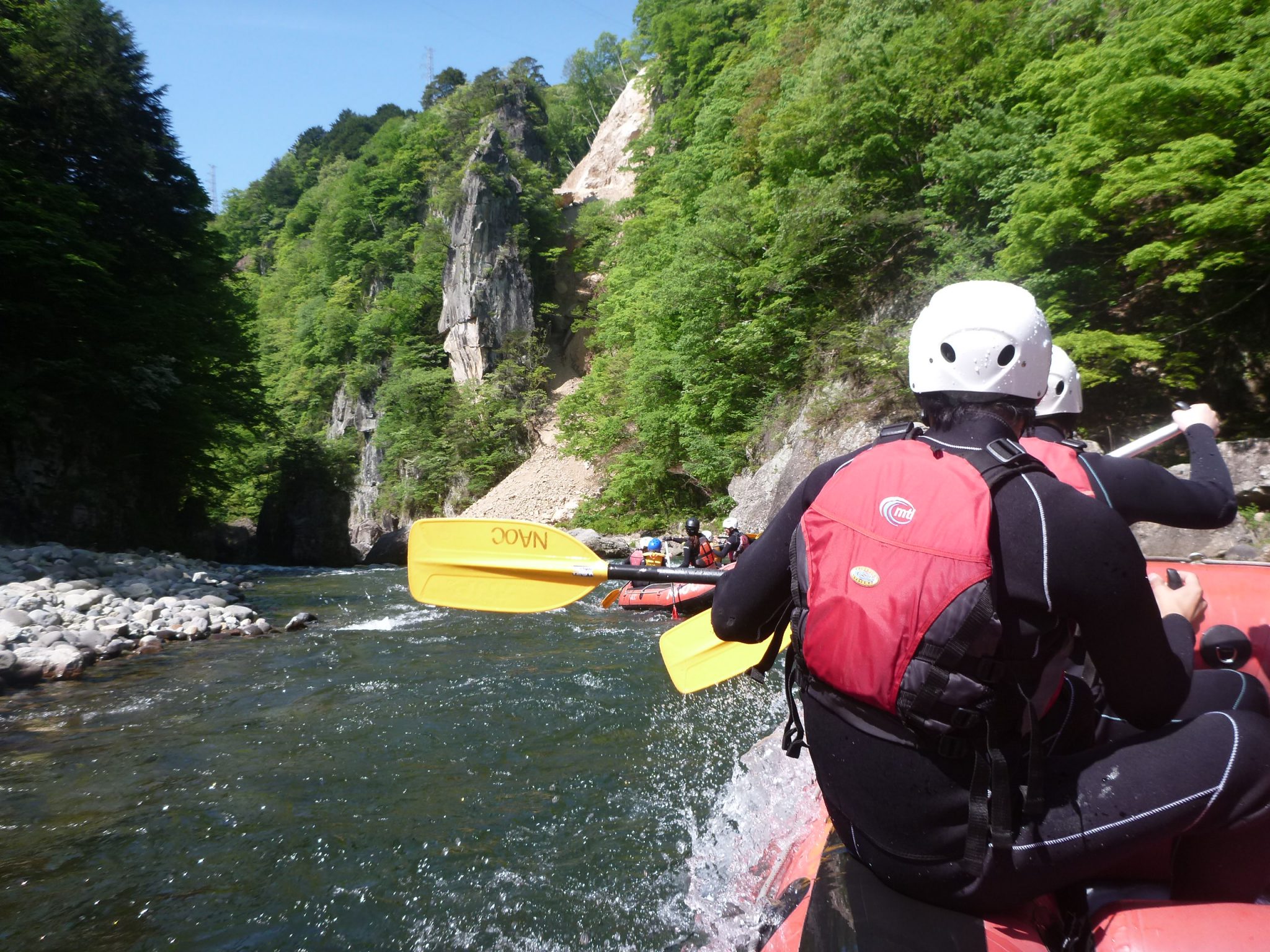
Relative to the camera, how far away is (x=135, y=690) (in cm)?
646

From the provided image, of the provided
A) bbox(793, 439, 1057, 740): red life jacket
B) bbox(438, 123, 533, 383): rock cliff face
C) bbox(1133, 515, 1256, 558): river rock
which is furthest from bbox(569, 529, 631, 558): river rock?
bbox(793, 439, 1057, 740): red life jacket

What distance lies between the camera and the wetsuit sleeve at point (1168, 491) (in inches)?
69.2

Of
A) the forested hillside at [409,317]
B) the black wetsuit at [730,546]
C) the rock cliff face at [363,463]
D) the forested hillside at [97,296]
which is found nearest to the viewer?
the black wetsuit at [730,546]

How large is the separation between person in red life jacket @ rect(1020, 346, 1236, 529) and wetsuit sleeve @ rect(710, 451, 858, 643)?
0.57 meters

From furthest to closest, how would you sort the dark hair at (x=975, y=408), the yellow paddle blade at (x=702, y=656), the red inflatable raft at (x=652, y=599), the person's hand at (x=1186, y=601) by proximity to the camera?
1. the red inflatable raft at (x=652, y=599)
2. the yellow paddle blade at (x=702, y=656)
3. the person's hand at (x=1186, y=601)
4. the dark hair at (x=975, y=408)

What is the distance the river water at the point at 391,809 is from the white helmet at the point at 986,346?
1.65 m

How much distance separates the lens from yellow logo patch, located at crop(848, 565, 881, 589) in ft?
3.84

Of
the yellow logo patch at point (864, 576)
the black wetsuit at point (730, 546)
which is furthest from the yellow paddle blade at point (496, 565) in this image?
the black wetsuit at point (730, 546)

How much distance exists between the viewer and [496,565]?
2891 mm

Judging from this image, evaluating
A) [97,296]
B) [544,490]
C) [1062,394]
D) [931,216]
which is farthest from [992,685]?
[544,490]

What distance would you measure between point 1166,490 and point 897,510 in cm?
99

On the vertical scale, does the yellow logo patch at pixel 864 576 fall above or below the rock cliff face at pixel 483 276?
below

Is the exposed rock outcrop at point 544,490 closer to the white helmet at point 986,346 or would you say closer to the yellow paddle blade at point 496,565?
the yellow paddle blade at point 496,565

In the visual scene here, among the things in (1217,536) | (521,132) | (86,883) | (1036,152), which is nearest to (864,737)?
(86,883)
